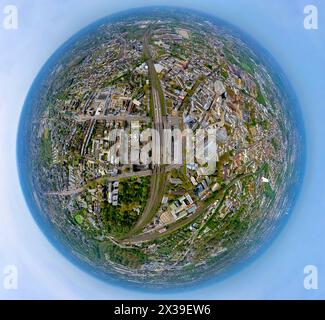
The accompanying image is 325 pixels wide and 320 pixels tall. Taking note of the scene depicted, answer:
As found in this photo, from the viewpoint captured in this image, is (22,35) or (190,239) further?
(22,35)

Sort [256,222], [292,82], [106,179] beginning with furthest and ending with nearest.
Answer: [292,82] → [256,222] → [106,179]

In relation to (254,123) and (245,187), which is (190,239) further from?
(254,123)

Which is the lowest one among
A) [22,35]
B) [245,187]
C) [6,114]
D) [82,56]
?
[245,187]

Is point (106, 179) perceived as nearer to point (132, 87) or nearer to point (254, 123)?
point (132, 87)

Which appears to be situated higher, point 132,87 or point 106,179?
point 132,87

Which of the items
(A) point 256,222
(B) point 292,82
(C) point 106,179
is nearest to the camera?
(C) point 106,179

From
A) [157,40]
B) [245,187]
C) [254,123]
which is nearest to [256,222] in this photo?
[245,187]
